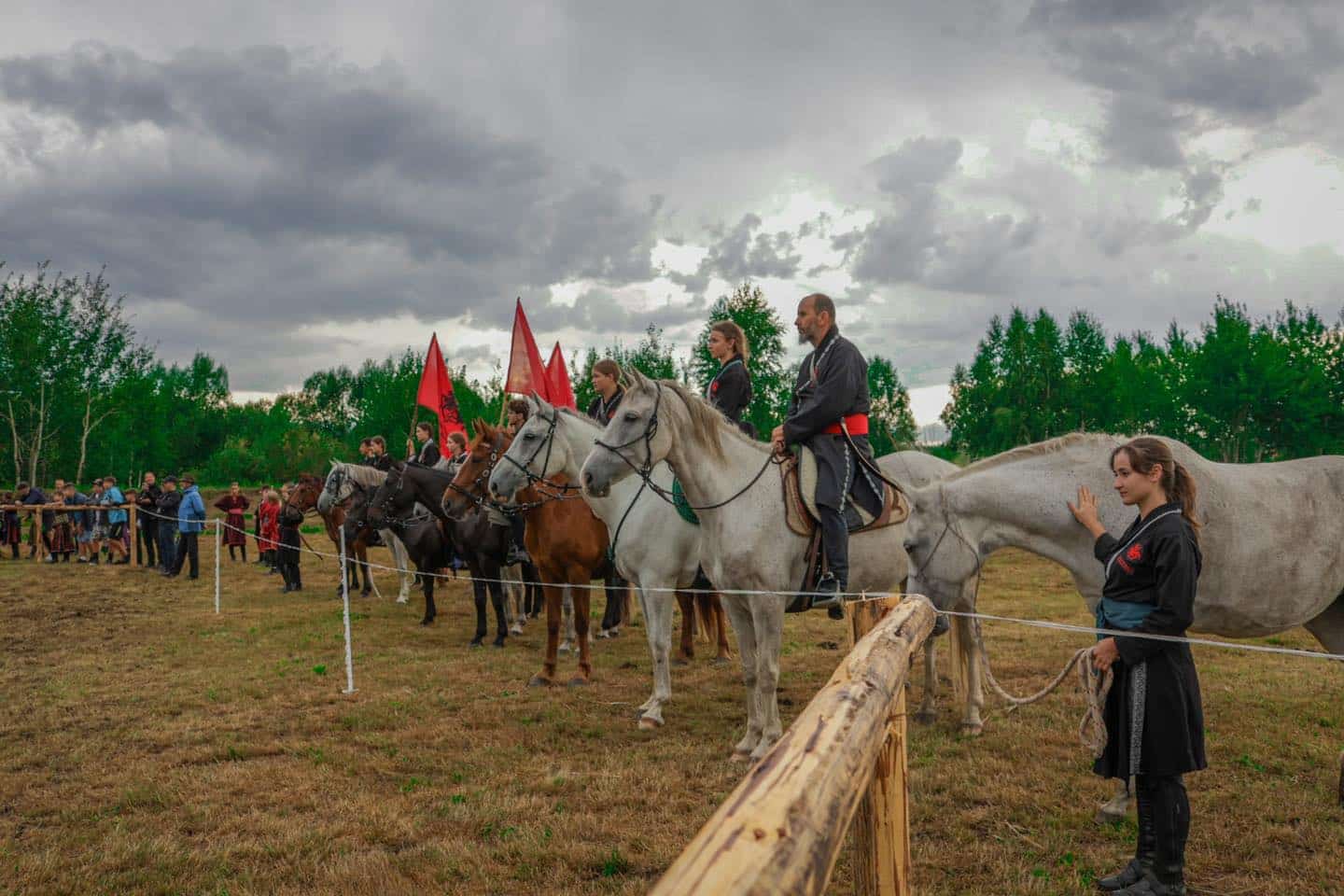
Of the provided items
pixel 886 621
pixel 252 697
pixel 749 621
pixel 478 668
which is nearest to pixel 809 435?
pixel 749 621

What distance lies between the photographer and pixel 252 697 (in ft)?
24.5

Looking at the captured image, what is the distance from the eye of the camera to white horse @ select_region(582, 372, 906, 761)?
5375 mm

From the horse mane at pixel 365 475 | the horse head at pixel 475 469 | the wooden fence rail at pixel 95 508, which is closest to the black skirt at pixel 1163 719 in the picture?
the horse head at pixel 475 469

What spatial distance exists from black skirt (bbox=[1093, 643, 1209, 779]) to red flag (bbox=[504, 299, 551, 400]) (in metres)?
10.4

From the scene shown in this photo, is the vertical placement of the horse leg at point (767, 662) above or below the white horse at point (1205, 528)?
below

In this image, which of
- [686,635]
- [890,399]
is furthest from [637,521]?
[890,399]

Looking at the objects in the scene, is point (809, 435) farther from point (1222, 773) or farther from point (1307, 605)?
point (1222, 773)

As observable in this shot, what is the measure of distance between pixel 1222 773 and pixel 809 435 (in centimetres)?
343

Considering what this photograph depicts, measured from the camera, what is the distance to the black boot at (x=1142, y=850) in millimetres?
3465

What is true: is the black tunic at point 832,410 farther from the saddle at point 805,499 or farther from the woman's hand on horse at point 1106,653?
the woman's hand on horse at point 1106,653

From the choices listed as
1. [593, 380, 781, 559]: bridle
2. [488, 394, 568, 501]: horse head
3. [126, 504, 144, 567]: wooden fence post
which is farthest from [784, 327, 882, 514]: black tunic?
[126, 504, 144, 567]: wooden fence post

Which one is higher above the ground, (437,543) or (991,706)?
(437,543)

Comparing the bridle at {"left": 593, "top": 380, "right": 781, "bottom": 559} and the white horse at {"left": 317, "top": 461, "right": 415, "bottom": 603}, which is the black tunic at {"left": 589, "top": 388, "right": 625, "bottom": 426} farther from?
the white horse at {"left": 317, "top": 461, "right": 415, "bottom": 603}

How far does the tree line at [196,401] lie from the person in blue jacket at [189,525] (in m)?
6.08
